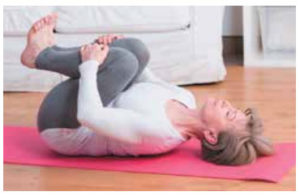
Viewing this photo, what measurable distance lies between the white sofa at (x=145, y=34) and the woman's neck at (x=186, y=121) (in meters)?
1.13

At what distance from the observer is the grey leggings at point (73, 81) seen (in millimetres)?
2172

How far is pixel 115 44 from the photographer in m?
2.30

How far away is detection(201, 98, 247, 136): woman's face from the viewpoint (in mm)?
2107

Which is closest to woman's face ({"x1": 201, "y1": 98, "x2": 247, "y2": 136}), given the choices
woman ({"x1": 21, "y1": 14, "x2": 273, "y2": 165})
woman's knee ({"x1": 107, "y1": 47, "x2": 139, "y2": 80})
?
woman ({"x1": 21, "y1": 14, "x2": 273, "y2": 165})

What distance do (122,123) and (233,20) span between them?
2.33 meters

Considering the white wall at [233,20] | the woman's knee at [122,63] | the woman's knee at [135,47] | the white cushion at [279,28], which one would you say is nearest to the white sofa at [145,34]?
the white cushion at [279,28]

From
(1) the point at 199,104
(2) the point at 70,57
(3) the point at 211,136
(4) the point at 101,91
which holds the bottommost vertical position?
(1) the point at 199,104

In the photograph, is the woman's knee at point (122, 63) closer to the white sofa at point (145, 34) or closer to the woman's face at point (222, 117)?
the woman's face at point (222, 117)

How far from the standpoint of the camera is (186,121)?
2172 mm

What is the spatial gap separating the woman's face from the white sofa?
1162mm

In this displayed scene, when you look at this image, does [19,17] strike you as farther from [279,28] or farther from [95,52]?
[279,28]

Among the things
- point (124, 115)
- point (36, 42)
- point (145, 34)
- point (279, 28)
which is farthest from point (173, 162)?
point (279, 28)

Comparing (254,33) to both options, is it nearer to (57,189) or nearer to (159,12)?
(159,12)

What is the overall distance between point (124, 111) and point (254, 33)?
200 cm
